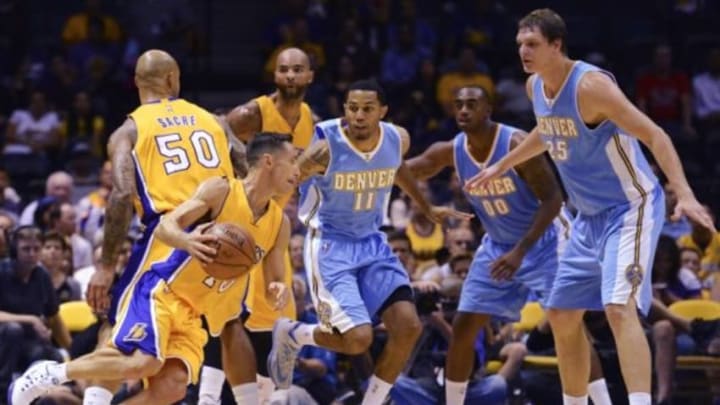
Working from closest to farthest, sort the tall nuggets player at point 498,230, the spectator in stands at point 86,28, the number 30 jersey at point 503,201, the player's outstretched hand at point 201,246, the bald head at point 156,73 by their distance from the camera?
the player's outstretched hand at point 201,246 → the bald head at point 156,73 → the tall nuggets player at point 498,230 → the number 30 jersey at point 503,201 → the spectator in stands at point 86,28

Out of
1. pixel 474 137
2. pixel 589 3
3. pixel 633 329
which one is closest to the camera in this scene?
pixel 633 329

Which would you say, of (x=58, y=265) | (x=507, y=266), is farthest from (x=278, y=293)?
(x=58, y=265)

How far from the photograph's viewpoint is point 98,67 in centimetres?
1550

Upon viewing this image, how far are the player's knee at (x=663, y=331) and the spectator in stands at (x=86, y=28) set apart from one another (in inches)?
309

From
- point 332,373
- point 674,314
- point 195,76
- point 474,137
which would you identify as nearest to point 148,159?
point 474,137

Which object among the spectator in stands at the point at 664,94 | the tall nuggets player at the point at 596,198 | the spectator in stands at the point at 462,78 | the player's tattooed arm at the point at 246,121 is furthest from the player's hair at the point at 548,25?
the spectator in stands at the point at 664,94

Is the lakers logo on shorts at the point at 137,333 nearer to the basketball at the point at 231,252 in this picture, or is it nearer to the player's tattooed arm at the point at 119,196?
the basketball at the point at 231,252

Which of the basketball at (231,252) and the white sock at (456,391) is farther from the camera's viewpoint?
the white sock at (456,391)

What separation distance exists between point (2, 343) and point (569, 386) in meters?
3.92

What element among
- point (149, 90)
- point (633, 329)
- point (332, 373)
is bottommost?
point (332, 373)

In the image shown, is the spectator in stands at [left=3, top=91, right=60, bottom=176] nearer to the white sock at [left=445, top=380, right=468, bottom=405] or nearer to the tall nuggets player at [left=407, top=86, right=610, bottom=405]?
the tall nuggets player at [left=407, top=86, right=610, bottom=405]

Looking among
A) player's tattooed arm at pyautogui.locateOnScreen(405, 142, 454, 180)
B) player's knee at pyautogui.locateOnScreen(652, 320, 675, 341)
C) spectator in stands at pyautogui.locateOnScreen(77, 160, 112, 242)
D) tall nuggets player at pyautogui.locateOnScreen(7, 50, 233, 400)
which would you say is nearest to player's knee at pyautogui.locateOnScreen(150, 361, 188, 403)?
tall nuggets player at pyautogui.locateOnScreen(7, 50, 233, 400)

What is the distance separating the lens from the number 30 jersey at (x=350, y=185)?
8609mm

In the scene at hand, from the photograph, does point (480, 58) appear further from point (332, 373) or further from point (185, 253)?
point (185, 253)
